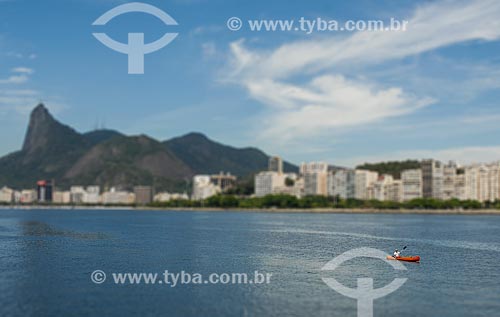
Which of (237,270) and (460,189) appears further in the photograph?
(460,189)

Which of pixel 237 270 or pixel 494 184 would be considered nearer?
pixel 237 270

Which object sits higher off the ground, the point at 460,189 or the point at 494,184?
the point at 494,184

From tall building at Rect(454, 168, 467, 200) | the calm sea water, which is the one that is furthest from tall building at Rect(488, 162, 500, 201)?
the calm sea water

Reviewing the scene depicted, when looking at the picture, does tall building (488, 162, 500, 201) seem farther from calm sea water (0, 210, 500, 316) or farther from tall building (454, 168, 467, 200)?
calm sea water (0, 210, 500, 316)

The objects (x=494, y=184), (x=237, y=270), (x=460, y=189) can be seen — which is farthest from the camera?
(x=460, y=189)

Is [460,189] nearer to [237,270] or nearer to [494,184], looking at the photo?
[494,184]

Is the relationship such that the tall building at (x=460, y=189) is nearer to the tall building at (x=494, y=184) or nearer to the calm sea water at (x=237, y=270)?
the tall building at (x=494, y=184)

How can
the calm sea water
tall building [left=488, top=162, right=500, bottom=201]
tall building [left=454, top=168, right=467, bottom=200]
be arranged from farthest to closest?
tall building [left=454, top=168, right=467, bottom=200] → tall building [left=488, top=162, right=500, bottom=201] → the calm sea water

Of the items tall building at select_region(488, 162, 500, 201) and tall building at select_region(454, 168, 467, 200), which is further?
tall building at select_region(454, 168, 467, 200)

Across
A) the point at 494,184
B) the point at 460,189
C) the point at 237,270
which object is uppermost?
the point at 494,184

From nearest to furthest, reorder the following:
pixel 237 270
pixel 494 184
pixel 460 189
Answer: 1. pixel 237 270
2. pixel 494 184
3. pixel 460 189

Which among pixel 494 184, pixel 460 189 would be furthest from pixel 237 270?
pixel 460 189

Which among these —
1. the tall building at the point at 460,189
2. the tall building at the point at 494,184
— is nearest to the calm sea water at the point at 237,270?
the tall building at the point at 494,184

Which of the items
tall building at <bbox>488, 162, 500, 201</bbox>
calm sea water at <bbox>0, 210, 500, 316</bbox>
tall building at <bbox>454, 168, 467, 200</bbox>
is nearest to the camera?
calm sea water at <bbox>0, 210, 500, 316</bbox>
